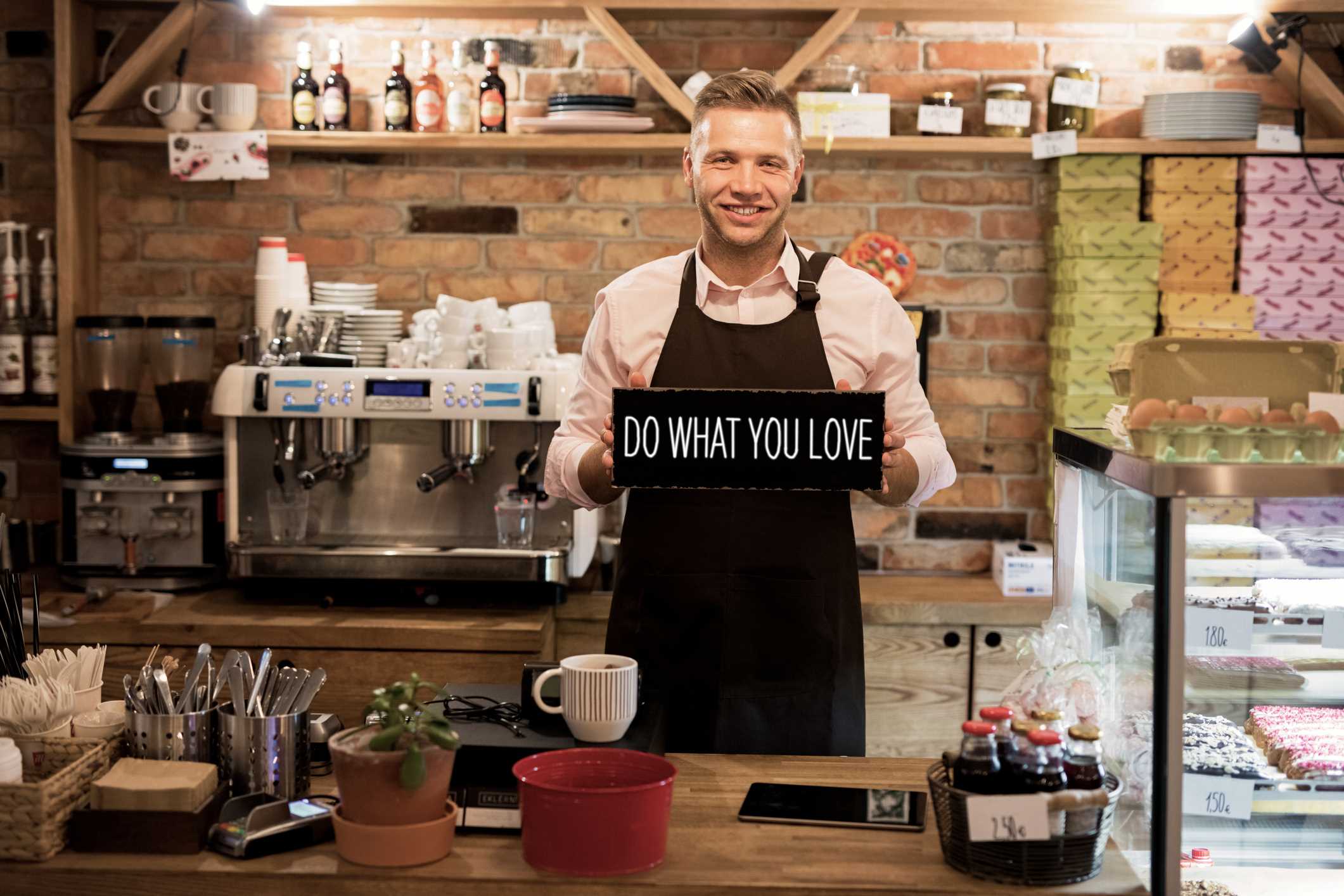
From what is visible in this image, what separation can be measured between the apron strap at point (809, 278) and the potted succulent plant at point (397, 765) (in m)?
1.04

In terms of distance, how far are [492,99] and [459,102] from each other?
3.6 inches

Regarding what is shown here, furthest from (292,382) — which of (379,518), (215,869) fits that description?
(215,869)

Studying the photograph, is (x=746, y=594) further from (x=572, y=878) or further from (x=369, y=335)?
(x=369, y=335)

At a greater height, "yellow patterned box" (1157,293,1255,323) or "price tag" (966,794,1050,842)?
"yellow patterned box" (1157,293,1255,323)

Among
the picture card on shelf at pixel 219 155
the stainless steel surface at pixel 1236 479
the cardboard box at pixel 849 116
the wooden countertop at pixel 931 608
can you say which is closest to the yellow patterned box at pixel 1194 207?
the cardboard box at pixel 849 116

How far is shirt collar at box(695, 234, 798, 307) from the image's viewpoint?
2.25m

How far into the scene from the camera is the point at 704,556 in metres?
2.23

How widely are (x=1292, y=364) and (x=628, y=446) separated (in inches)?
31.4

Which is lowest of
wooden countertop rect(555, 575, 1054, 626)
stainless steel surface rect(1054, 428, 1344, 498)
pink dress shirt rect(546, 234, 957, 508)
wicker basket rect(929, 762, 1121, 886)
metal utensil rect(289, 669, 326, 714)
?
wooden countertop rect(555, 575, 1054, 626)

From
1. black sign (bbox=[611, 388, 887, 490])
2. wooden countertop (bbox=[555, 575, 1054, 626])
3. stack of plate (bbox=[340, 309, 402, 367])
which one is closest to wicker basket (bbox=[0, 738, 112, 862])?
black sign (bbox=[611, 388, 887, 490])

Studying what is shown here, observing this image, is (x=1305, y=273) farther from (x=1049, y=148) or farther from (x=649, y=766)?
(x=649, y=766)

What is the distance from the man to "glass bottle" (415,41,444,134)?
1.46m

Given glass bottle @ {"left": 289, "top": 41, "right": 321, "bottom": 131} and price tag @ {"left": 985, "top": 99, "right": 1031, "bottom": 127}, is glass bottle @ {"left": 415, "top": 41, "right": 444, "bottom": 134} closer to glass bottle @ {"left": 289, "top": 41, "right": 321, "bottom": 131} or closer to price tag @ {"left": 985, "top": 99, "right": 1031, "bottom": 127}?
glass bottle @ {"left": 289, "top": 41, "right": 321, "bottom": 131}

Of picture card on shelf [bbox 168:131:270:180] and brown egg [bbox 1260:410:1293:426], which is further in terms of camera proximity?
picture card on shelf [bbox 168:131:270:180]
